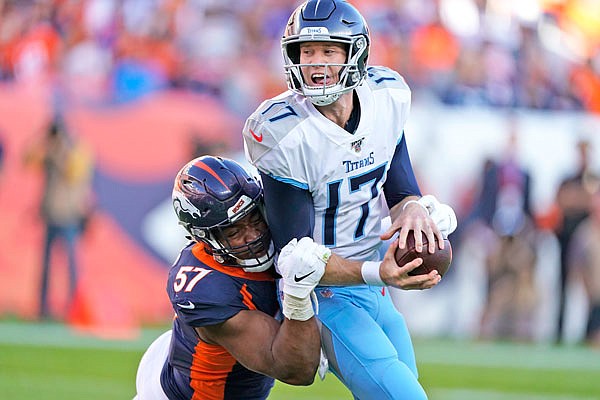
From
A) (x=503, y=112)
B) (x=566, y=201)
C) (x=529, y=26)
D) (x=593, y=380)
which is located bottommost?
(x=593, y=380)

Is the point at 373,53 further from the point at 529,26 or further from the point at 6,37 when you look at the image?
the point at 6,37

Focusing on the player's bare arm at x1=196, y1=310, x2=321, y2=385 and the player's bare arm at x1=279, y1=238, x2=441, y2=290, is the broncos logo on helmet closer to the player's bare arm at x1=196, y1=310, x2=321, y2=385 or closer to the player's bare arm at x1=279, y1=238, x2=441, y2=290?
the player's bare arm at x1=196, y1=310, x2=321, y2=385

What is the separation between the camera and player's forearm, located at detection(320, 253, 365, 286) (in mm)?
3371

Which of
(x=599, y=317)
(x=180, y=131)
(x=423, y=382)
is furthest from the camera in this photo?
(x=180, y=131)

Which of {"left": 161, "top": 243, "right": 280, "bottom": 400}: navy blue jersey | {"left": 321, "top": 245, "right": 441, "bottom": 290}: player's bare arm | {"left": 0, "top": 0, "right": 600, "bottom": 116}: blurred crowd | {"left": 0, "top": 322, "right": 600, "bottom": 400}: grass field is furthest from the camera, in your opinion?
{"left": 0, "top": 0, "right": 600, "bottom": 116}: blurred crowd

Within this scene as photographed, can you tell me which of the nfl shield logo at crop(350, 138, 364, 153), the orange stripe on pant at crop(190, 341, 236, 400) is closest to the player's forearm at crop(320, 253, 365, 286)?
the nfl shield logo at crop(350, 138, 364, 153)

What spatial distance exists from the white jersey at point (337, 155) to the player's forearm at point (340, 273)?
8.0 inches

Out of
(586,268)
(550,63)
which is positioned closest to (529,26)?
(550,63)

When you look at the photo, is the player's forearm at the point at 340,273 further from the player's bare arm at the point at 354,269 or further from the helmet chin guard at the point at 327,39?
the helmet chin guard at the point at 327,39

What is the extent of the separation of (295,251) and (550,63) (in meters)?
7.15

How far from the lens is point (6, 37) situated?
10453 millimetres

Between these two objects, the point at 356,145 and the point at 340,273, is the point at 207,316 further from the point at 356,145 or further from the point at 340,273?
the point at 356,145

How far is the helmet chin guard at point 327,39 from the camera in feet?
11.3

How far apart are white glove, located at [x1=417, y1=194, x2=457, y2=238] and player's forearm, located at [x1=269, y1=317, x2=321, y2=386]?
0.52 metres
